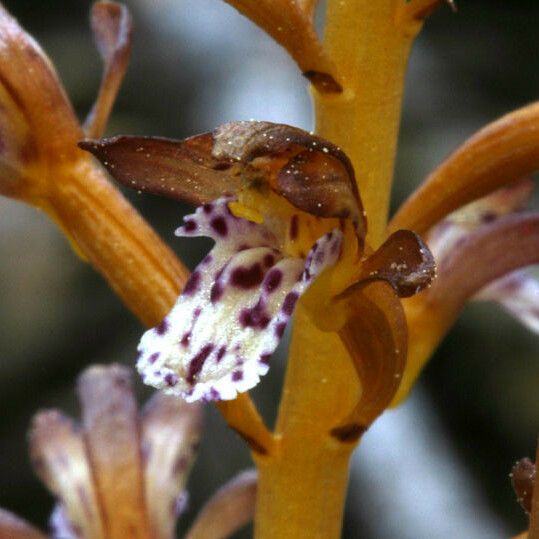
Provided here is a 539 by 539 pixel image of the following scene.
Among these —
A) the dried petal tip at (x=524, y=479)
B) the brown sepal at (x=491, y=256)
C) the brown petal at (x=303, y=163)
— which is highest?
the brown sepal at (x=491, y=256)

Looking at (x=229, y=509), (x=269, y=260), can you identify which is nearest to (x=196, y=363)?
(x=269, y=260)

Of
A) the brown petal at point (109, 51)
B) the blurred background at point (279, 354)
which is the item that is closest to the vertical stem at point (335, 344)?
the brown petal at point (109, 51)

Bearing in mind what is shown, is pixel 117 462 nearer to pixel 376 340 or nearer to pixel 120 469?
pixel 120 469

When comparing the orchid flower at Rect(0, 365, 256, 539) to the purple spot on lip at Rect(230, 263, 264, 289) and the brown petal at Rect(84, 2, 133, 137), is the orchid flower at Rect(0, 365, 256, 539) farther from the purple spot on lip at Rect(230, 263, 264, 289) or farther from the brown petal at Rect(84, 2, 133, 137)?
the purple spot on lip at Rect(230, 263, 264, 289)

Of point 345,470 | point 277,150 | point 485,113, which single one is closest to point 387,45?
point 277,150

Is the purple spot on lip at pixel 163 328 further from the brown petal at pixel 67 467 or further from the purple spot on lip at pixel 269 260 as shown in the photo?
the brown petal at pixel 67 467

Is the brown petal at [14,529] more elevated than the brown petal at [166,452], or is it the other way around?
the brown petal at [166,452]

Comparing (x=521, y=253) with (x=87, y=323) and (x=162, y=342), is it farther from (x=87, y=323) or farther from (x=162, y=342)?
(x=87, y=323)
